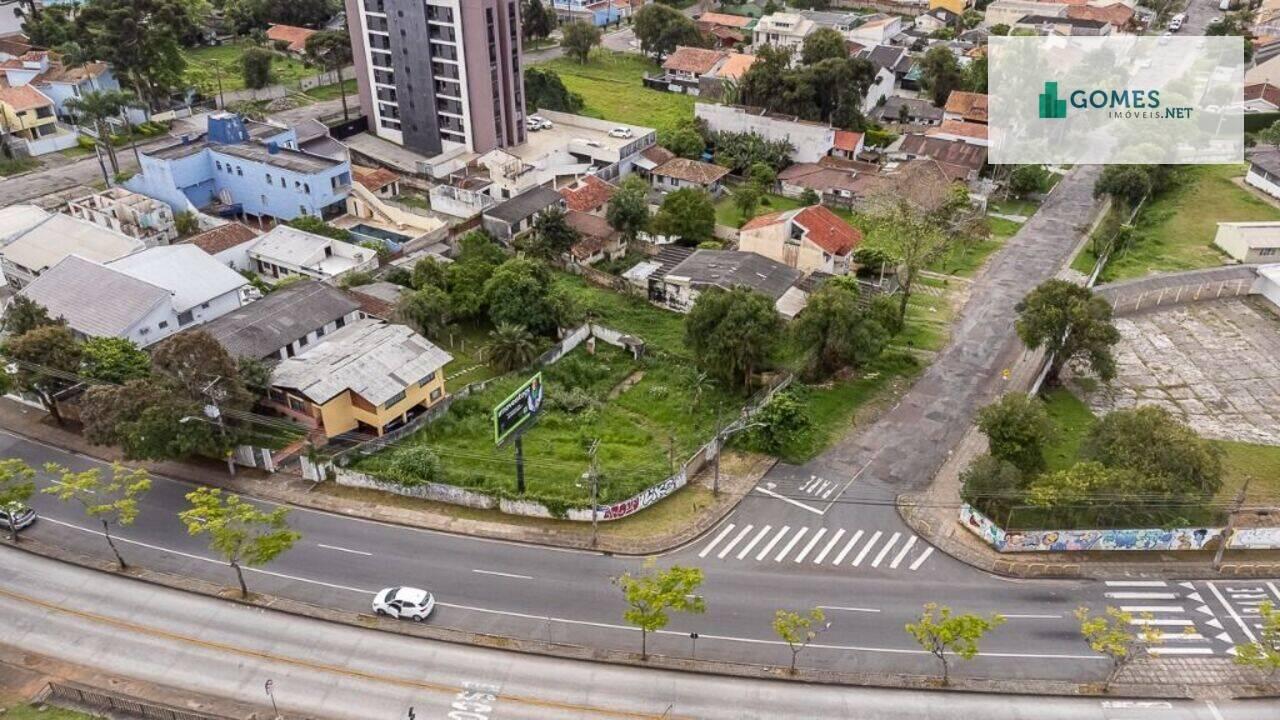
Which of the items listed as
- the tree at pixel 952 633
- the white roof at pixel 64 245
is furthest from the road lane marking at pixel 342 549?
the white roof at pixel 64 245

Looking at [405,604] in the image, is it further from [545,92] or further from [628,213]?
[545,92]

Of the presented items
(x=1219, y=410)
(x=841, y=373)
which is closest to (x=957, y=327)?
(x=841, y=373)

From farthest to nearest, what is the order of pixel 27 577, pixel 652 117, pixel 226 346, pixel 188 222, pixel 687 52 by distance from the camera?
pixel 687 52 < pixel 652 117 < pixel 188 222 < pixel 226 346 < pixel 27 577

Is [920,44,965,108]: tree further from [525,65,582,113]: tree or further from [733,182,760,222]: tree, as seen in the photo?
[525,65,582,113]: tree

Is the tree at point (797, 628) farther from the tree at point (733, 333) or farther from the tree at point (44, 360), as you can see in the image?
the tree at point (44, 360)

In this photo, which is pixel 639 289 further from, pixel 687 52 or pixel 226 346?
pixel 687 52

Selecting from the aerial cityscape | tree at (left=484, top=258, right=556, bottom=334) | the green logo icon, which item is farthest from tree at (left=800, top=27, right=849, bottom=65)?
tree at (left=484, top=258, right=556, bottom=334)
